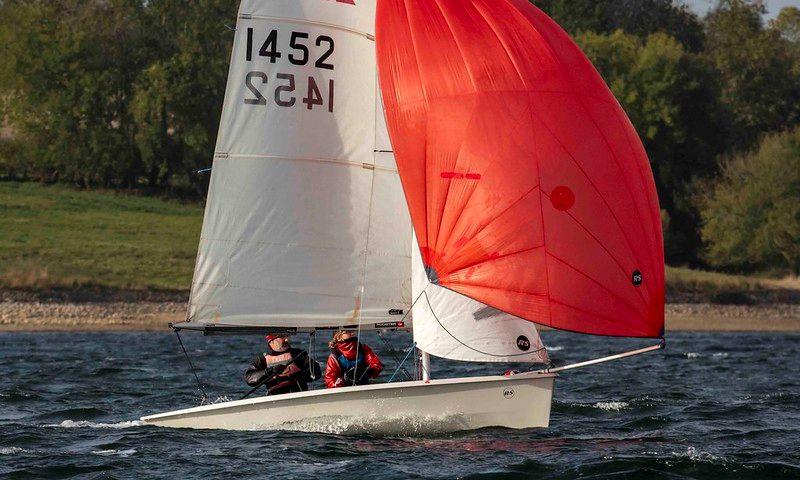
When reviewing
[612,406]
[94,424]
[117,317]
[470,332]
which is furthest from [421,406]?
[117,317]

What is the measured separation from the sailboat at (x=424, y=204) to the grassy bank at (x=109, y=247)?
38.3 m

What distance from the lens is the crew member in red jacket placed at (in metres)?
22.7

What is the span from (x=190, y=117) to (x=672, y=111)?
93.9 feet

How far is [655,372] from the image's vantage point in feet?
127

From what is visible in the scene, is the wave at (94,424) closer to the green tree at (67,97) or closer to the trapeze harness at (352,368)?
the trapeze harness at (352,368)

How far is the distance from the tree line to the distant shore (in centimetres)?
1427

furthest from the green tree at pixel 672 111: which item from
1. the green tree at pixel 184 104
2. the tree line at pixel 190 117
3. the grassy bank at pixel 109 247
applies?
the green tree at pixel 184 104

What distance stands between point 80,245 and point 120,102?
2094 centimetres

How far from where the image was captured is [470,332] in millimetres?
22062

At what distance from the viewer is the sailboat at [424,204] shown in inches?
855

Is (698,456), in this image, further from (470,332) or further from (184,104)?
(184,104)

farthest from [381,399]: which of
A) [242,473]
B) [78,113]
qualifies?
[78,113]

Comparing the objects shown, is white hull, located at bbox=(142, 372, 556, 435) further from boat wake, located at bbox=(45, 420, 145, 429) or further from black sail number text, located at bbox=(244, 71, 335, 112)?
black sail number text, located at bbox=(244, 71, 335, 112)

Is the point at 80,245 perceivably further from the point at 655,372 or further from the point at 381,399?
the point at 381,399
